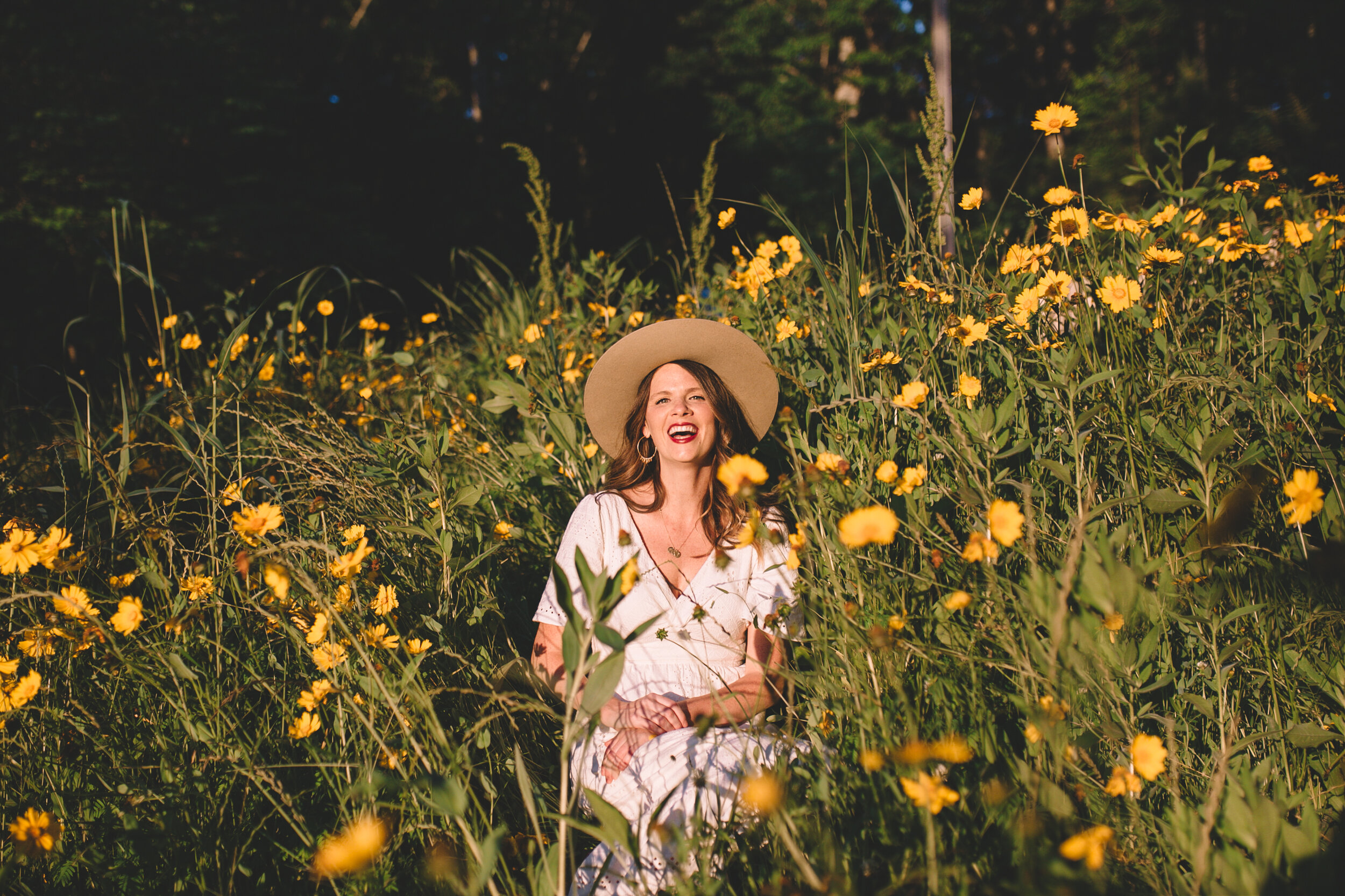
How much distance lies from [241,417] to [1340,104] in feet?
46.2

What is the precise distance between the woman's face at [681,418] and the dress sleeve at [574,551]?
237 millimetres

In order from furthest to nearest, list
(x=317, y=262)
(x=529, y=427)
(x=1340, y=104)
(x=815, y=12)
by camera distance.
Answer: (x=815, y=12), (x=1340, y=104), (x=317, y=262), (x=529, y=427)

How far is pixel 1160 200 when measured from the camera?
7.16ft

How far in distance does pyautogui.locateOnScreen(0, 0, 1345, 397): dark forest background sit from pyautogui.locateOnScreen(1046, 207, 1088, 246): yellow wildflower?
16.2 feet

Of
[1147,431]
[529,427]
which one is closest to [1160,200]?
[1147,431]

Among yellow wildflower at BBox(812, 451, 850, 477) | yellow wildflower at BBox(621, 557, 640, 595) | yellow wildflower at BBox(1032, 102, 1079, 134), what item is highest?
yellow wildflower at BBox(1032, 102, 1079, 134)

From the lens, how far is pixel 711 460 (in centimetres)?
189

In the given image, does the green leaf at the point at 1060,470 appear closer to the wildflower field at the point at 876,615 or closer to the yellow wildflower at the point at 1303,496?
the wildflower field at the point at 876,615

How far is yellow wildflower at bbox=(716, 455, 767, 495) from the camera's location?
3.05ft

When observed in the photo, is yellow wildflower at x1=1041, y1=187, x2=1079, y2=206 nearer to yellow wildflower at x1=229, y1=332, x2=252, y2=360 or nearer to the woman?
the woman

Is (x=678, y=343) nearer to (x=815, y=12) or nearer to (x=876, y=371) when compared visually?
(x=876, y=371)

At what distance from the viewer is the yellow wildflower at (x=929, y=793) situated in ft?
Answer: 2.60

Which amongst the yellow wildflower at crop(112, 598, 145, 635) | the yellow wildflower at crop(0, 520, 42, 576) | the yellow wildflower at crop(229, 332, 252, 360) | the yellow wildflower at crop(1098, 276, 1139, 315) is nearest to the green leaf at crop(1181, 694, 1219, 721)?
the yellow wildflower at crop(1098, 276, 1139, 315)

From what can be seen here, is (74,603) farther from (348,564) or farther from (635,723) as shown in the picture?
(635,723)
